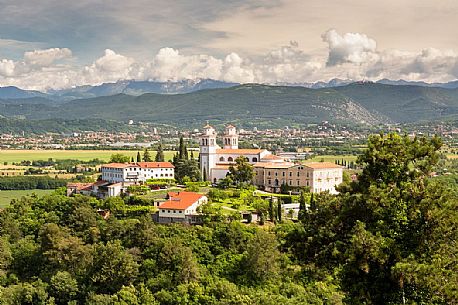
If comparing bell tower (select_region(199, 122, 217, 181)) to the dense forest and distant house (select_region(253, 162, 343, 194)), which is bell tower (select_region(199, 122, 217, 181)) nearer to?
distant house (select_region(253, 162, 343, 194))

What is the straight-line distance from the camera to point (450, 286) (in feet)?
34.8

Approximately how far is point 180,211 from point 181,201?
1361 mm

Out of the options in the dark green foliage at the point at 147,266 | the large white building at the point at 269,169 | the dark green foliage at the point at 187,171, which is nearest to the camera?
the dark green foliage at the point at 147,266

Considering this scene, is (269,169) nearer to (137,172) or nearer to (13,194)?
(137,172)

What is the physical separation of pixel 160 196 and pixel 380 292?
40.4 m

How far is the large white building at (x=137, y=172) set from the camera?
190 ft

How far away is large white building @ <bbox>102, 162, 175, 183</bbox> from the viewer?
190 ft

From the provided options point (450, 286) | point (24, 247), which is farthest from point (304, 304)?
point (24, 247)

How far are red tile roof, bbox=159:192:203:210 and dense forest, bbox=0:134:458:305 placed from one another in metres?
1.92

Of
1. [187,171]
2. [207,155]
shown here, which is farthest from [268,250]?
[207,155]

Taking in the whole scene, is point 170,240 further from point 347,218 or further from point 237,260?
point 347,218

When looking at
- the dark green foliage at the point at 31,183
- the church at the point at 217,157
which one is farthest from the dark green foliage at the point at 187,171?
the dark green foliage at the point at 31,183

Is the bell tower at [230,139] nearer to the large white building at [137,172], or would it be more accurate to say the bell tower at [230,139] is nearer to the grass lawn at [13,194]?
the large white building at [137,172]

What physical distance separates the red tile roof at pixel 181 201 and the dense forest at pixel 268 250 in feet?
6.28
